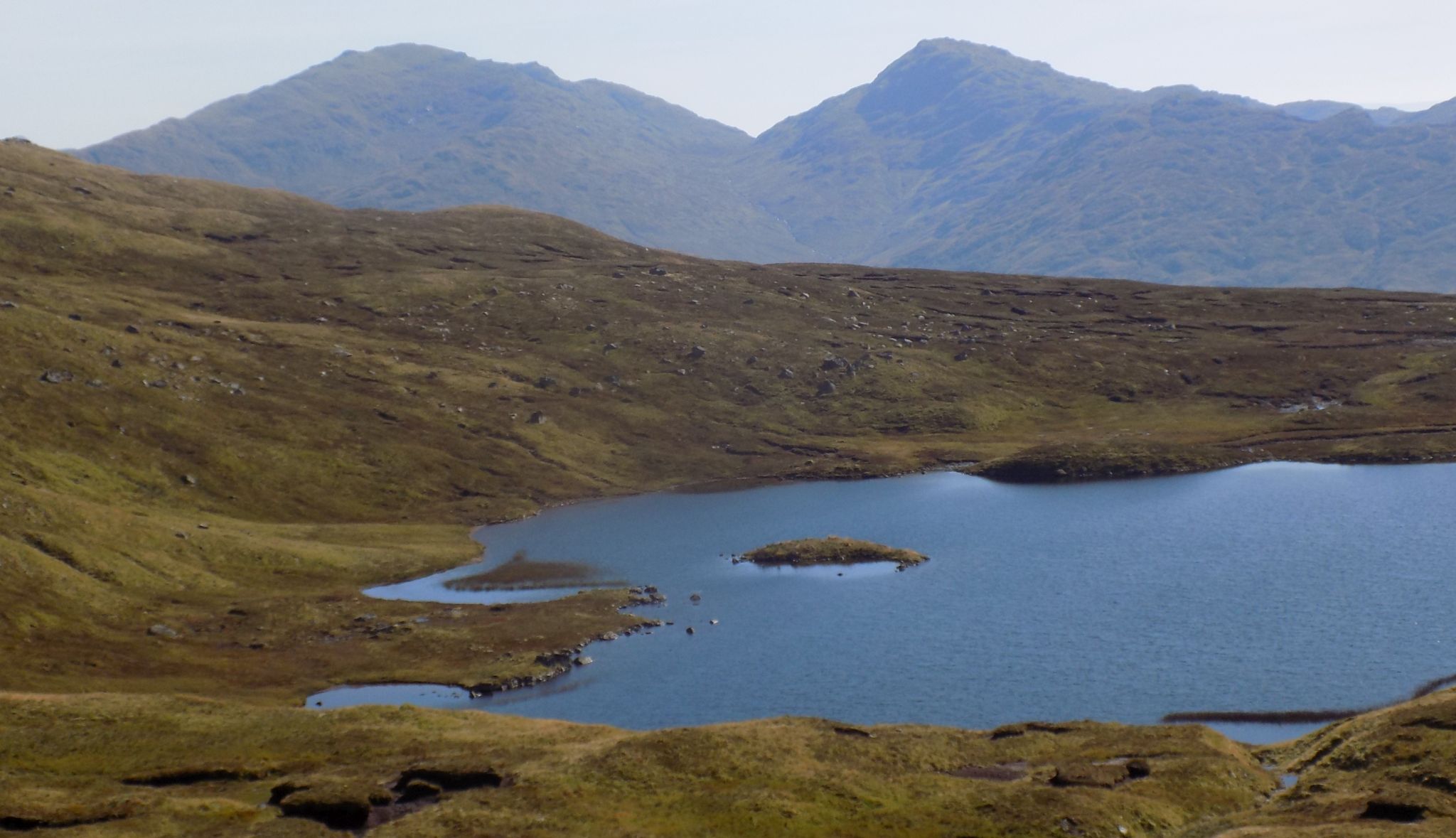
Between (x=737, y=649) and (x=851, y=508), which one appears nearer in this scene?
(x=737, y=649)

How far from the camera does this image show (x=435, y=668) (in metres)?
110

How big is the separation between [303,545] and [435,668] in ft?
161

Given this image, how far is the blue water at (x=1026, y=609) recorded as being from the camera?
97500 mm

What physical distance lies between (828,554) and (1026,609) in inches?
1445

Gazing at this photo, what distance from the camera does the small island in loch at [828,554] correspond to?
502 feet

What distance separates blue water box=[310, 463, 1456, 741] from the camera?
9750 cm

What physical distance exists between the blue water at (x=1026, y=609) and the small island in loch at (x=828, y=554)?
124 inches

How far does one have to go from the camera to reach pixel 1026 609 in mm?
123312

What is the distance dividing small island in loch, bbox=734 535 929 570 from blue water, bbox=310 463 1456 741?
10.3 ft

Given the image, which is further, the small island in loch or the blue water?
the small island in loch

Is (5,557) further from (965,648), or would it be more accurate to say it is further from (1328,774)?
(1328,774)

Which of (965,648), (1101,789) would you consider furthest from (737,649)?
(1101,789)

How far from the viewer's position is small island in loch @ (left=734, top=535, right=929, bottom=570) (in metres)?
153

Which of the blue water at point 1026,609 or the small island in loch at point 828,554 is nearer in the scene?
the blue water at point 1026,609
